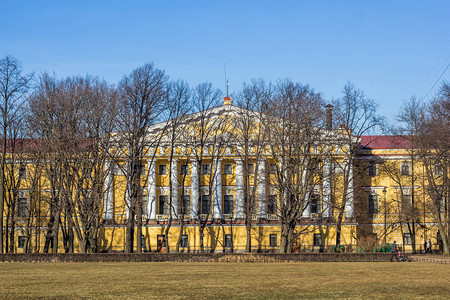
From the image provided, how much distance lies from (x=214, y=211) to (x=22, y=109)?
2028 cm

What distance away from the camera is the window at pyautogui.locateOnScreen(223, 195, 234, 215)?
63.1 metres

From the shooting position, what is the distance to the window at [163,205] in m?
62.9

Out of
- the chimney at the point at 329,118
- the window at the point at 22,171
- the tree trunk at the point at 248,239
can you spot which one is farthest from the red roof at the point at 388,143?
the window at the point at 22,171

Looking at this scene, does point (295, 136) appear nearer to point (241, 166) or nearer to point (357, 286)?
point (241, 166)

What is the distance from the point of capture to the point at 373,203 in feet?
213

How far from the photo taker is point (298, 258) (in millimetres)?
41562

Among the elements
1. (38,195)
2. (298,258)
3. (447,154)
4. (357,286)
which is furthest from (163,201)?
(357,286)

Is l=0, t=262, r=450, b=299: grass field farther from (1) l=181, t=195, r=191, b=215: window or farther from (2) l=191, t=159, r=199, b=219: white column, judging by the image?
(1) l=181, t=195, r=191, b=215: window

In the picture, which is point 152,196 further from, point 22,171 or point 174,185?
point 22,171

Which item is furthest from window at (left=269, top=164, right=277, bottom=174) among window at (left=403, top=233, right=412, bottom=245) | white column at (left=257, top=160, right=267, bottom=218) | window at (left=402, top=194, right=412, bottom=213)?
window at (left=403, top=233, right=412, bottom=245)

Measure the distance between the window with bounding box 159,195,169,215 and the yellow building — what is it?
0.10m

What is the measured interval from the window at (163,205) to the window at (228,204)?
546cm

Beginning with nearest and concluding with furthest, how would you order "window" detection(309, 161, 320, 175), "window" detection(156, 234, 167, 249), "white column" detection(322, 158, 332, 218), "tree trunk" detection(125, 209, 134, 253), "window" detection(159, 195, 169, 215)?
"tree trunk" detection(125, 209, 134, 253) → "window" detection(309, 161, 320, 175) → "white column" detection(322, 158, 332, 218) → "window" detection(156, 234, 167, 249) → "window" detection(159, 195, 169, 215)

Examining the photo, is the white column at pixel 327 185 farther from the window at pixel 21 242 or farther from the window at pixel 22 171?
the window at pixel 21 242
